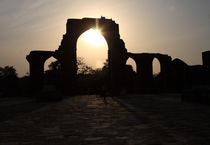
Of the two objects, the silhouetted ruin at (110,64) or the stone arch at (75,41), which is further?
the stone arch at (75,41)

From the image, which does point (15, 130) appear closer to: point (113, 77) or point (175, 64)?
point (113, 77)

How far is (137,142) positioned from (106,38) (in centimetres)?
2102

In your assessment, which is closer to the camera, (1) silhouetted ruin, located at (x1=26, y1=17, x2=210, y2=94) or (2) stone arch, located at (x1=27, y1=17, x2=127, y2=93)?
(1) silhouetted ruin, located at (x1=26, y1=17, x2=210, y2=94)

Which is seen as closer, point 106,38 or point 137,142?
point 137,142

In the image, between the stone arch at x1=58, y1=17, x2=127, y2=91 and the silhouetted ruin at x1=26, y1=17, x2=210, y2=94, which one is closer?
the silhouetted ruin at x1=26, y1=17, x2=210, y2=94

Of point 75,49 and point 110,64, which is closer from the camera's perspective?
point 75,49

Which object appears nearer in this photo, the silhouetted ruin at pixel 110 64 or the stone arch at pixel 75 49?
the silhouetted ruin at pixel 110 64

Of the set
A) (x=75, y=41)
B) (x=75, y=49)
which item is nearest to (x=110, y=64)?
(x=75, y=49)

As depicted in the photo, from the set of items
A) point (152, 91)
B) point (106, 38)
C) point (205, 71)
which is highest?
point (106, 38)

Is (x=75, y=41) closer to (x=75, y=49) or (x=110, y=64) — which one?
(x=75, y=49)

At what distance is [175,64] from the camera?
25016 millimetres

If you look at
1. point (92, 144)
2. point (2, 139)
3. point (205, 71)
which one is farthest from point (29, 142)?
point (205, 71)

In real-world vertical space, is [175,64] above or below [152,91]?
above

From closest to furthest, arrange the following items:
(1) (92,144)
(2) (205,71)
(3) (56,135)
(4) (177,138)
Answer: (1) (92,144) < (4) (177,138) < (3) (56,135) < (2) (205,71)
